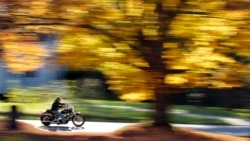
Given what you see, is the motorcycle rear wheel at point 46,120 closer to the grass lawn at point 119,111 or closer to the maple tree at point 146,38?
the grass lawn at point 119,111

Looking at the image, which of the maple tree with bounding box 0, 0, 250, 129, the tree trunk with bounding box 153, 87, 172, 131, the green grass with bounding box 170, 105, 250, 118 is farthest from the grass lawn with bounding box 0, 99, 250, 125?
the maple tree with bounding box 0, 0, 250, 129

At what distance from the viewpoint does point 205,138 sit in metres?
10.6

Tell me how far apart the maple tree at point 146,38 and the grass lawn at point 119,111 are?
284 inches

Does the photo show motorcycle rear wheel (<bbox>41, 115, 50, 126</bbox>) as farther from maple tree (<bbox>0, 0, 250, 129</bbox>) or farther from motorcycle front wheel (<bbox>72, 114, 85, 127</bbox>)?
maple tree (<bbox>0, 0, 250, 129</bbox>)

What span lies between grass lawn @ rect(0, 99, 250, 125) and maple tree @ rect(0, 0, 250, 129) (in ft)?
23.7

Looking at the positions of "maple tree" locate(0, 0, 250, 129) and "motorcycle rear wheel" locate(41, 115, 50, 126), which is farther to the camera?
"motorcycle rear wheel" locate(41, 115, 50, 126)

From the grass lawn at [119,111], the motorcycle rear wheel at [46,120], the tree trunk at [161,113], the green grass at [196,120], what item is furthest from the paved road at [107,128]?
the tree trunk at [161,113]

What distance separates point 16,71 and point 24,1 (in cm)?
111

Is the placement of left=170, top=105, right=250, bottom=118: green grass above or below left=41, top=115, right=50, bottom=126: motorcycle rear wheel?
above

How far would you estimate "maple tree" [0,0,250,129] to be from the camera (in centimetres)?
777

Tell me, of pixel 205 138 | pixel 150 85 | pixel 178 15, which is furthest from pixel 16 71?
pixel 205 138

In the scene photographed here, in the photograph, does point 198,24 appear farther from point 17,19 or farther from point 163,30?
point 17,19

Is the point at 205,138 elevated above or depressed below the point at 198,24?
below

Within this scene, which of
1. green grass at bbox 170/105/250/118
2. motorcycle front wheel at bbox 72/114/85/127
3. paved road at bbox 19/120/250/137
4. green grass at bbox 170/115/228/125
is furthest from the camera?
green grass at bbox 170/105/250/118
